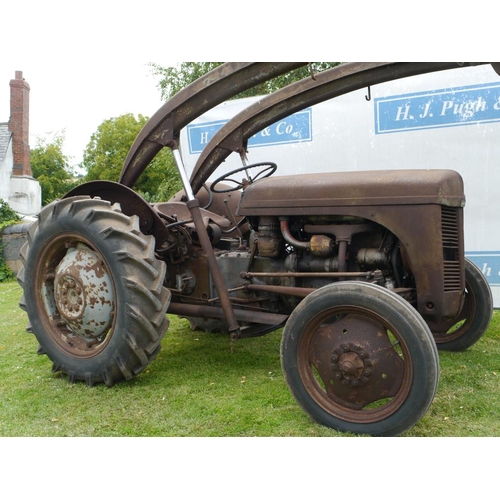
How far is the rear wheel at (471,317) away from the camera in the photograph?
13.9 ft

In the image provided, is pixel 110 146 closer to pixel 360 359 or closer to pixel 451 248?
pixel 451 248

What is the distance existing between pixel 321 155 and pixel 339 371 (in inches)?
178

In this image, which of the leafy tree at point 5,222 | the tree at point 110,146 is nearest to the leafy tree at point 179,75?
the leafy tree at point 5,222

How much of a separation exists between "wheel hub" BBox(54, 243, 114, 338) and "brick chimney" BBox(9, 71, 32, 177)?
17.7 meters

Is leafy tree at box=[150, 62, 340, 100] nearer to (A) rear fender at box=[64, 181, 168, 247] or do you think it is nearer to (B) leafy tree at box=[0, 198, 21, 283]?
(B) leafy tree at box=[0, 198, 21, 283]

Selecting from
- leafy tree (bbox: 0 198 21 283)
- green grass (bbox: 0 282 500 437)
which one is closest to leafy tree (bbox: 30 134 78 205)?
leafy tree (bbox: 0 198 21 283)

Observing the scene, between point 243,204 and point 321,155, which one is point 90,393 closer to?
point 243,204

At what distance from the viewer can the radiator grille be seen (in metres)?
3.23

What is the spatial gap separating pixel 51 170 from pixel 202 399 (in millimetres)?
32097

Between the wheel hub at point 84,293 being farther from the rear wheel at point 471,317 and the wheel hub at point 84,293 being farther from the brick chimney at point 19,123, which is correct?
the brick chimney at point 19,123

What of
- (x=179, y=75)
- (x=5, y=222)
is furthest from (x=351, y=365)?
(x=5, y=222)

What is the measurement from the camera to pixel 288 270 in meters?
3.69

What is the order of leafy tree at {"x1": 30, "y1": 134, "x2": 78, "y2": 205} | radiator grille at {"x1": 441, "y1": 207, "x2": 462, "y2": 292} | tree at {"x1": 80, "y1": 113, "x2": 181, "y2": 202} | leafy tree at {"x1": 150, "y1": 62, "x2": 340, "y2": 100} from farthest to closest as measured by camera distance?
tree at {"x1": 80, "y1": 113, "x2": 181, "y2": 202}, leafy tree at {"x1": 30, "y1": 134, "x2": 78, "y2": 205}, leafy tree at {"x1": 150, "y1": 62, "x2": 340, "y2": 100}, radiator grille at {"x1": 441, "y1": 207, "x2": 462, "y2": 292}

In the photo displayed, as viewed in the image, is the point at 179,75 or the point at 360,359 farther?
the point at 179,75
